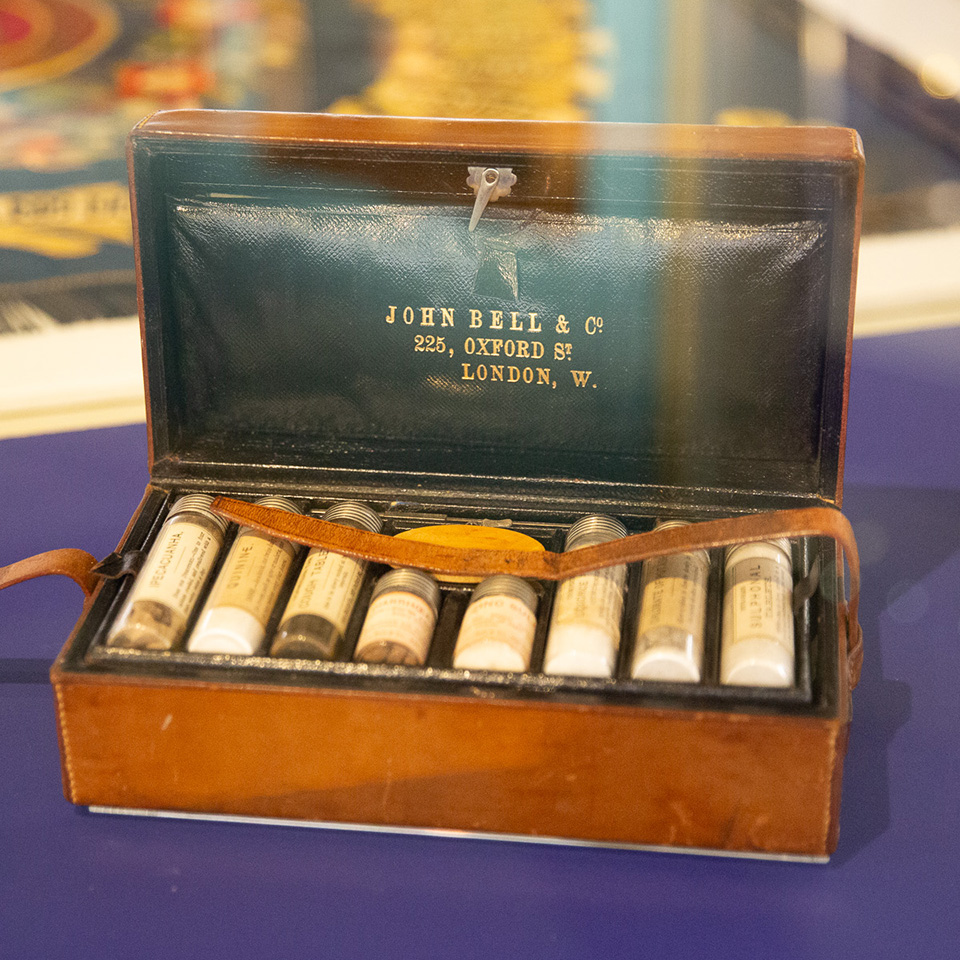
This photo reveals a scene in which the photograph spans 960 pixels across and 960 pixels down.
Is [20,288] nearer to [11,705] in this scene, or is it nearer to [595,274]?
[11,705]

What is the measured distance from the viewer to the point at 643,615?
1117 mm

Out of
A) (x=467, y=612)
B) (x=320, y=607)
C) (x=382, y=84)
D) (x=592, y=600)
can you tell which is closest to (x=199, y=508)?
(x=320, y=607)

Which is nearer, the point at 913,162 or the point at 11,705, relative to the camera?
the point at 11,705

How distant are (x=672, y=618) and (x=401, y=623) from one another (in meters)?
0.24

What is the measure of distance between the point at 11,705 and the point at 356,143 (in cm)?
66

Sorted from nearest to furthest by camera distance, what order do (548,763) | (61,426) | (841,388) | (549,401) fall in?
(548,763) < (841,388) < (549,401) < (61,426)

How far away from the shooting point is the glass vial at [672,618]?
3.45 feet

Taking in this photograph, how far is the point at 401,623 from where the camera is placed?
1104 millimetres

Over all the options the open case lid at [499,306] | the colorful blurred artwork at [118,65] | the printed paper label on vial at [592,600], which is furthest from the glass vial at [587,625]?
Result: the colorful blurred artwork at [118,65]

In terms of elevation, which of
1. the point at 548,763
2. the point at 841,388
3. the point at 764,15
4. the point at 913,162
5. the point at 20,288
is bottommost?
the point at 548,763

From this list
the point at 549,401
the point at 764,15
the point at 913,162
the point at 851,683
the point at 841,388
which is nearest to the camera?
the point at 851,683

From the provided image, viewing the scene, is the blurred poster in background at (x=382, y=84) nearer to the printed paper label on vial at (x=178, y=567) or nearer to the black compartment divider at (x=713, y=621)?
the printed paper label on vial at (x=178, y=567)

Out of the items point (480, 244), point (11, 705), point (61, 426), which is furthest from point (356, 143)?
point (61, 426)

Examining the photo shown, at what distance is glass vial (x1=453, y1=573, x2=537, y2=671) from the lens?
1.07 metres
